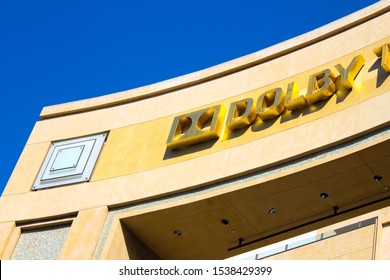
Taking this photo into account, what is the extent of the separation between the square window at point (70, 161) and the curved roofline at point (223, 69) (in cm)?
102

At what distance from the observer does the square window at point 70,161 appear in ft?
59.2

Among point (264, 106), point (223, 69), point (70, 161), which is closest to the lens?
point (264, 106)

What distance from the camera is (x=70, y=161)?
18516mm

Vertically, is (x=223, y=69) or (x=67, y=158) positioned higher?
(x=223, y=69)

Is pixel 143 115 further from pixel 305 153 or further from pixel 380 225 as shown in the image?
pixel 380 225

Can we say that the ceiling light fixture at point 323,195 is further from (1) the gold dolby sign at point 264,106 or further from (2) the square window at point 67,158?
(2) the square window at point 67,158

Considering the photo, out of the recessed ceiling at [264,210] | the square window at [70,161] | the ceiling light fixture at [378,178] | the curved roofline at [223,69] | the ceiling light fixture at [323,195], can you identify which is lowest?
the recessed ceiling at [264,210]

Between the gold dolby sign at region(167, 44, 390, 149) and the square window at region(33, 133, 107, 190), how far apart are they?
1957 millimetres

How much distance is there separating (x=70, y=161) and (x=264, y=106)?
15.1 ft

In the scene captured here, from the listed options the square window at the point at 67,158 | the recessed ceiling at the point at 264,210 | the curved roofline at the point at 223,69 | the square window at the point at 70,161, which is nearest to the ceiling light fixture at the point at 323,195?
the recessed ceiling at the point at 264,210

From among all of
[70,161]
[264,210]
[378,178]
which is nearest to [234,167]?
[264,210]

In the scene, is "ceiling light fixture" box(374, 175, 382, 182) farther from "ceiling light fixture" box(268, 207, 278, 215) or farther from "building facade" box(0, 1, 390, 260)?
"ceiling light fixture" box(268, 207, 278, 215)

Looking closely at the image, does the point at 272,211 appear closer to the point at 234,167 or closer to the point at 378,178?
the point at 234,167

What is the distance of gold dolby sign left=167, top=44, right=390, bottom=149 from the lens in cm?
1567
